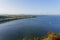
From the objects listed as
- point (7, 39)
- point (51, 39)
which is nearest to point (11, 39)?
point (7, 39)

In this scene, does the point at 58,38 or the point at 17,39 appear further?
the point at 17,39

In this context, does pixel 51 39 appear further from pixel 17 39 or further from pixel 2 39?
pixel 2 39

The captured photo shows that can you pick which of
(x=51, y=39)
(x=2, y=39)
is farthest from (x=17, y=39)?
(x=51, y=39)

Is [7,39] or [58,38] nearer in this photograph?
[58,38]

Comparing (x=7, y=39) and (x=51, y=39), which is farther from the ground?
(x=51, y=39)

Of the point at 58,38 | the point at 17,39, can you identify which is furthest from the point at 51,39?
the point at 17,39

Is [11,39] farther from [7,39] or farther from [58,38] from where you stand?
[58,38]

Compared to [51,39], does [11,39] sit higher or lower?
lower
